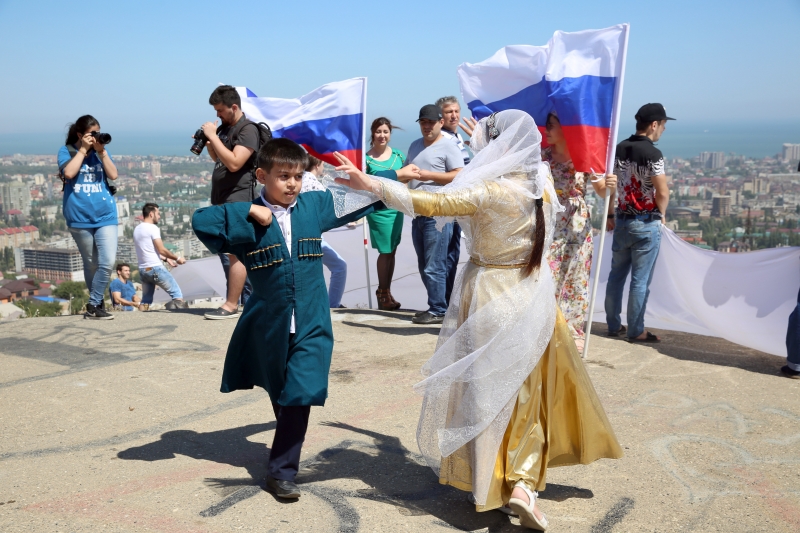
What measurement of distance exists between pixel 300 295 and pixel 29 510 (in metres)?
1.59

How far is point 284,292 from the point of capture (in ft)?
12.2

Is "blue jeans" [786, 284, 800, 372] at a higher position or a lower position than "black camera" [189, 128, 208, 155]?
lower

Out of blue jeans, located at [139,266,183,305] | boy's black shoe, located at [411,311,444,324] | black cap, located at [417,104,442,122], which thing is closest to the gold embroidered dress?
black cap, located at [417,104,442,122]

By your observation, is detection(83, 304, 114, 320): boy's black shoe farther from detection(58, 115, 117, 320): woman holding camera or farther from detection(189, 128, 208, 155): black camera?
detection(189, 128, 208, 155): black camera

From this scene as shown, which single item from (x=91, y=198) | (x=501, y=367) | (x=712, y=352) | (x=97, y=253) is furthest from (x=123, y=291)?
(x=501, y=367)

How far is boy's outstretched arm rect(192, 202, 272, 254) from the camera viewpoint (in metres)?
3.56

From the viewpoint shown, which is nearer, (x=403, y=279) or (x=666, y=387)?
(x=666, y=387)

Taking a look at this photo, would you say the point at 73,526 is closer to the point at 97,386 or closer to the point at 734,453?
the point at 97,386

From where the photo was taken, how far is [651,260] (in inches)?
276

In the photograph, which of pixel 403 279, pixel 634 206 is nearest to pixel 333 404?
pixel 634 206

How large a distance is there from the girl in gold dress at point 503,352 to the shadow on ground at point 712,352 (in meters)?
3.27

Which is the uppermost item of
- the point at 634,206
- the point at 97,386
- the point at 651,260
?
the point at 634,206

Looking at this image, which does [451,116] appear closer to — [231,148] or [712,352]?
[231,148]

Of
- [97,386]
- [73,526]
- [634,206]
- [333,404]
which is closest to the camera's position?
[73,526]
